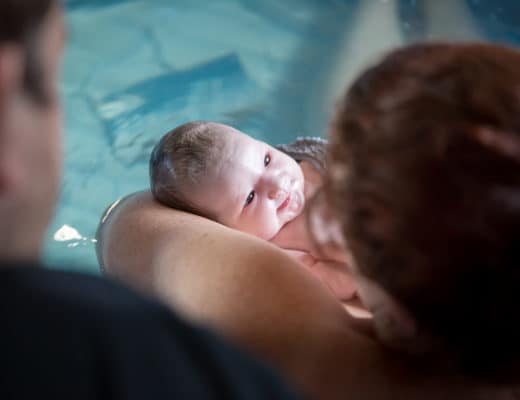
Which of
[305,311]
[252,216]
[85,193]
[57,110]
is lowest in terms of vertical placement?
[85,193]

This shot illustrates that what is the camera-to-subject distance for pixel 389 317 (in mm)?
784

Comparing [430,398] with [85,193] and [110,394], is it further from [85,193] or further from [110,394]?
[85,193]

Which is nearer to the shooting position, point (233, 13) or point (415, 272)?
point (415, 272)

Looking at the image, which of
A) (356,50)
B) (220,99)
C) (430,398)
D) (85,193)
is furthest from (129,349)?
(356,50)

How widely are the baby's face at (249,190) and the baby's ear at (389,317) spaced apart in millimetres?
653

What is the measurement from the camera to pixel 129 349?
1.60 feet

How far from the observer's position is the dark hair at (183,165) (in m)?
1.46

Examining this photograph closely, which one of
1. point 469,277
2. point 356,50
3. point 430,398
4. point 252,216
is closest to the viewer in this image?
point 469,277

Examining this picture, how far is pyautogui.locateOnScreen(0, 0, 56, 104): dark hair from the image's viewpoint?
0.47m

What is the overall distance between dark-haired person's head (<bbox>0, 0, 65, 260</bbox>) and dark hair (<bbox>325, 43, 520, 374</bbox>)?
0.30 m

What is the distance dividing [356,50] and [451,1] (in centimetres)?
47

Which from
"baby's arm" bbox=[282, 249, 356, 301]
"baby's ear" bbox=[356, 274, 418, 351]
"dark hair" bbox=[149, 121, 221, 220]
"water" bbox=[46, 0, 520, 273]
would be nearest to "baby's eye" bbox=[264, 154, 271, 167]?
"dark hair" bbox=[149, 121, 221, 220]

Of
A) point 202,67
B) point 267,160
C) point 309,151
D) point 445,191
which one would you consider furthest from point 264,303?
point 202,67

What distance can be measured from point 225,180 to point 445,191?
89 centimetres
